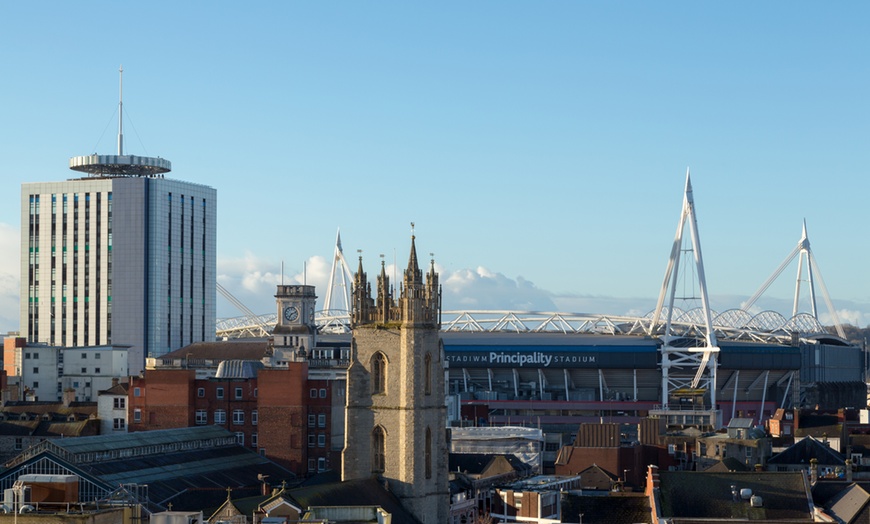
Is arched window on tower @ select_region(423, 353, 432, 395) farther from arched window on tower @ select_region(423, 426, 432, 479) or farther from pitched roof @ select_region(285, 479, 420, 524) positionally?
pitched roof @ select_region(285, 479, 420, 524)

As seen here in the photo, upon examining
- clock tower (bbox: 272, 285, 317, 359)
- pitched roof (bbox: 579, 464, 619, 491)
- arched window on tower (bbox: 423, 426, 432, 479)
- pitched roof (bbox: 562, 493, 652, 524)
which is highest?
clock tower (bbox: 272, 285, 317, 359)

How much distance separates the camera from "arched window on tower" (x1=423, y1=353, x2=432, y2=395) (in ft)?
352

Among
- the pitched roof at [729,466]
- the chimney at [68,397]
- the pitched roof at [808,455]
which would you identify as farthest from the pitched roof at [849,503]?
the chimney at [68,397]

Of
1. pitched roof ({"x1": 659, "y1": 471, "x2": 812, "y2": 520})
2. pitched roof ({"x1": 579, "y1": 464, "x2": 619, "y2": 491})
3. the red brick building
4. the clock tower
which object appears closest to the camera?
pitched roof ({"x1": 659, "y1": 471, "x2": 812, "y2": 520})

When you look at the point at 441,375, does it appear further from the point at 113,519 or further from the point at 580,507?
the point at 113,519

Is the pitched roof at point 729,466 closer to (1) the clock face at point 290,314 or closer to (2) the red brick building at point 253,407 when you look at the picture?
(2) the red brick building at point 253,407

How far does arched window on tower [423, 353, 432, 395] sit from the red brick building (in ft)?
158

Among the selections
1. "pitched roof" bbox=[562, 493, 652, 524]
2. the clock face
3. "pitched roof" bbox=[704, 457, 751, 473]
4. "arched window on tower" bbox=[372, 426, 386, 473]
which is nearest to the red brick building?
the clock face

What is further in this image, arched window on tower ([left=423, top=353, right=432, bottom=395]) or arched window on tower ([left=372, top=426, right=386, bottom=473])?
arched window on tower ([left=423, top=353, right=432, bottom=395])

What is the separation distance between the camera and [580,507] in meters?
104

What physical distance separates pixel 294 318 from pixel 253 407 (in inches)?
1105

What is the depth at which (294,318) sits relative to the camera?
18875 cm

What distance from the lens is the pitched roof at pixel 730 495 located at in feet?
322

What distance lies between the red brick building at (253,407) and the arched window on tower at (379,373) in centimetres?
4864
